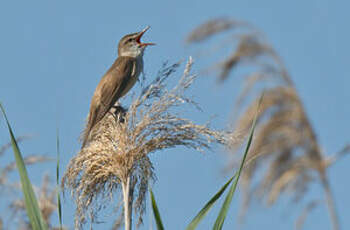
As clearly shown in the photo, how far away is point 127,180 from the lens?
3.50 metres

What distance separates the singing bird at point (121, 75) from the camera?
5.71m

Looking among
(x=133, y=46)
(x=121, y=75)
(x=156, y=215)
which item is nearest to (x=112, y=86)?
(x=121, y=75)

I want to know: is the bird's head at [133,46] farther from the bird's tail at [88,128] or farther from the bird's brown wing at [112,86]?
the bird's tail at [88,128]

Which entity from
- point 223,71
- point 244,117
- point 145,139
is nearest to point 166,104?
point 145,139

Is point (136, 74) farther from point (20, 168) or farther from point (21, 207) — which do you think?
point (20, 168)

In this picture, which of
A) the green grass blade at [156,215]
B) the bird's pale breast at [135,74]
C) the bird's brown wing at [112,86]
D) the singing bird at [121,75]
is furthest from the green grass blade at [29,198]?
the bird's pale breast at [135,74]

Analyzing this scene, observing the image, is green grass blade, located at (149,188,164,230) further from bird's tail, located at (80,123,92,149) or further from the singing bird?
the singing bird

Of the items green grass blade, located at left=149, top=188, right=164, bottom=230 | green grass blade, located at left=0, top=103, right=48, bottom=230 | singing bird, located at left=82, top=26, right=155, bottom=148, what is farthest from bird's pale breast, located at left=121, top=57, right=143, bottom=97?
green grass blade, located at left=149, top=188, right=164, bottom=230

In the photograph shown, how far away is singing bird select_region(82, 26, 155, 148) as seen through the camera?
5.71 metres

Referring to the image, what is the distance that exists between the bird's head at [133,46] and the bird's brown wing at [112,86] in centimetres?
12

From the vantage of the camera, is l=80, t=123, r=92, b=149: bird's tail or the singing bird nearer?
l=80, t=123, r=92, b=149: bird's tail

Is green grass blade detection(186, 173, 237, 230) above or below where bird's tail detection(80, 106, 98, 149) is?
below

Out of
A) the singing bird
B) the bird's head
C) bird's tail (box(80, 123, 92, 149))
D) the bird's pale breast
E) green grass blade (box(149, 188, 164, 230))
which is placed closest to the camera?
green grass blade (box(149, 188, 164, 230))

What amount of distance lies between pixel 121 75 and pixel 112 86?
Answer: 0.36 metres
